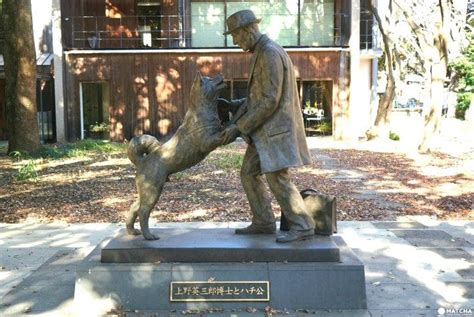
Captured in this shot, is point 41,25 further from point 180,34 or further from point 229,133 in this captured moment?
point 229,133

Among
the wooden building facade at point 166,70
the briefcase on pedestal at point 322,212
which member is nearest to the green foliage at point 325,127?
the wooden building facade at point 166,70

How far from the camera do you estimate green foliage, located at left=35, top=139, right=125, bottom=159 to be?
1711 centimetres

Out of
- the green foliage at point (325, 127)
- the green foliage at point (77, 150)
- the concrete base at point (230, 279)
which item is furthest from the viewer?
the green foliage at point (325, 127)

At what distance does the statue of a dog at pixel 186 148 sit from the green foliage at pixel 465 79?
3310 centimetres

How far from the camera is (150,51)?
23188 millimetres

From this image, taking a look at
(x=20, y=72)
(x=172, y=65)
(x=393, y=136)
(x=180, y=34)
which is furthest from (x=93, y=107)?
(x=393, y=136)

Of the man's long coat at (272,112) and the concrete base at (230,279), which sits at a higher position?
the man's long coat at (272,112)

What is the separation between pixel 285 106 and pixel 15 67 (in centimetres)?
1324

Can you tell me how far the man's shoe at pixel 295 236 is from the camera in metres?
5.32

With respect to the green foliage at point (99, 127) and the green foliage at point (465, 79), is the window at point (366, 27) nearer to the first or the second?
the green foliage at point (99, 127)

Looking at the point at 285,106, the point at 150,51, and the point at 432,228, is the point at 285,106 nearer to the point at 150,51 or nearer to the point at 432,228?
the point at 432,228

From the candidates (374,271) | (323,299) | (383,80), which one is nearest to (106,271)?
(323,299)

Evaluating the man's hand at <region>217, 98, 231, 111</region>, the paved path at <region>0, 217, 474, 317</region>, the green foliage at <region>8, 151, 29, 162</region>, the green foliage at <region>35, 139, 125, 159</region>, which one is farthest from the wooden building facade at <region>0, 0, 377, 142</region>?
the man's hand at <region>217, 98, 231, 111</region>

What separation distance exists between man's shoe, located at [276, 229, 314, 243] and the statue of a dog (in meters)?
1.00
